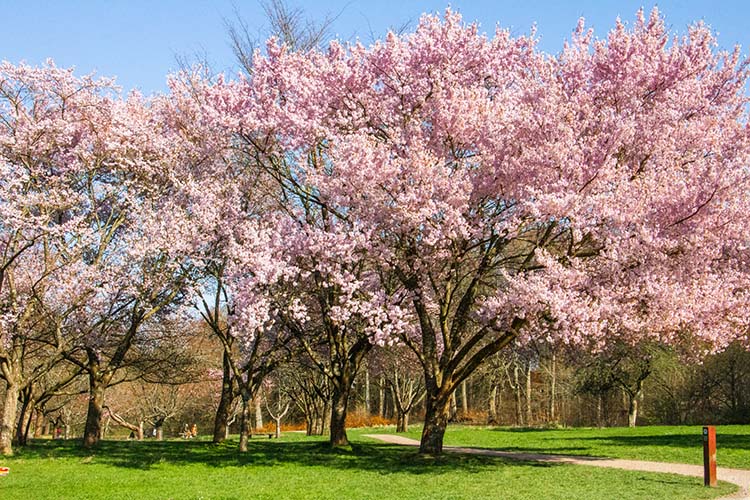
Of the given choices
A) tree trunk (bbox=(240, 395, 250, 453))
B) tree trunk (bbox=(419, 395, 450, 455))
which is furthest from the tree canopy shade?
tree trunk (bbox=(240, 395, 250, 453))

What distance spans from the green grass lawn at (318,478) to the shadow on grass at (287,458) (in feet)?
0.10

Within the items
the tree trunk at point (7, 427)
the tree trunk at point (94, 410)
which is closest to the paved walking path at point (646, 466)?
the tree trunk at point (94, 410)

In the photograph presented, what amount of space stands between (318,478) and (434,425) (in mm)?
4495

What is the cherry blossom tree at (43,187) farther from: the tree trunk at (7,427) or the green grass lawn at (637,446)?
the green grass lawn at (637,446)

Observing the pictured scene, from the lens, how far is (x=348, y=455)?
21.4m

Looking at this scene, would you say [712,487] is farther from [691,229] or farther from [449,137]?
[449,137]

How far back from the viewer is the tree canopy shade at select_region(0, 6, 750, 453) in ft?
50.9

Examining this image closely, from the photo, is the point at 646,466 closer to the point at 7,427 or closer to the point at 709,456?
the point at 709,456

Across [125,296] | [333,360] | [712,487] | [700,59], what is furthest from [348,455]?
[700,59]

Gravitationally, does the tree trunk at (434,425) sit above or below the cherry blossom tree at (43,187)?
Result: below

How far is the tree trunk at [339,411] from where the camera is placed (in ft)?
75.9

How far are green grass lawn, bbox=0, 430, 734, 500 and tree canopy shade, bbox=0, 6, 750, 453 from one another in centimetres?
255

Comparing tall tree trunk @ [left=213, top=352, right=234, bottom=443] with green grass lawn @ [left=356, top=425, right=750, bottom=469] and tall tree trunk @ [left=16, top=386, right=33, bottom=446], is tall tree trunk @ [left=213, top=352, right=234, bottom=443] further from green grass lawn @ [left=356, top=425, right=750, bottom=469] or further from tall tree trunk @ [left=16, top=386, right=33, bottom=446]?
green grass lawn @ [left=356, top=425, right=750, bottom=469]

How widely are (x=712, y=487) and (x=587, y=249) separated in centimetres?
615
